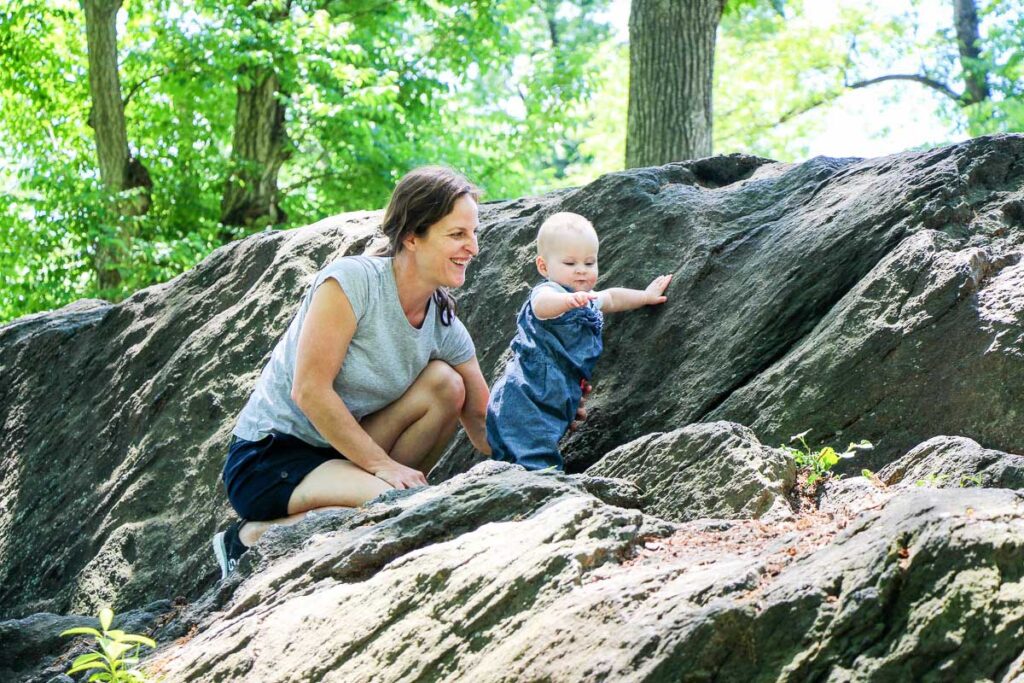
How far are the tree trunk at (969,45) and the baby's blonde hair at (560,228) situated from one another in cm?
1772

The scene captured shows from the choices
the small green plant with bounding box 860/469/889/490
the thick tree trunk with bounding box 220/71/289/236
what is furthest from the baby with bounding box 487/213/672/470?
the thick tree trunk with bounding box 220/71/289/236

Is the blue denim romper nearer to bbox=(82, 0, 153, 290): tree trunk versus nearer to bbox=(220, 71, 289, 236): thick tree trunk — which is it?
bbox=(82, 0, 153, 290): tree trunk

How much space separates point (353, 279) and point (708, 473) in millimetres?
1817

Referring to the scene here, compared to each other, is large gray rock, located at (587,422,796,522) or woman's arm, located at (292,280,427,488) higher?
woman's arm, located at (292,280,427,488)

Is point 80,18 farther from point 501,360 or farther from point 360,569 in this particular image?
point 360,569

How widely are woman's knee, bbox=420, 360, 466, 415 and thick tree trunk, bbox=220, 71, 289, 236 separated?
1104cm

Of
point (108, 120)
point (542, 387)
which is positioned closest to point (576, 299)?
point (542, 387)

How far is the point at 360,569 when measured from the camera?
3.90 m

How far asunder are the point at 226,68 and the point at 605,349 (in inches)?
406

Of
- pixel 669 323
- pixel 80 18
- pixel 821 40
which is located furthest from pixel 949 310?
pixel 821 40

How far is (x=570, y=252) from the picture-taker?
555 cm

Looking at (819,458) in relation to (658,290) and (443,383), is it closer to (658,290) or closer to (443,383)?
(658,290)

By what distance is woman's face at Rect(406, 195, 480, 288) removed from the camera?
205 inches

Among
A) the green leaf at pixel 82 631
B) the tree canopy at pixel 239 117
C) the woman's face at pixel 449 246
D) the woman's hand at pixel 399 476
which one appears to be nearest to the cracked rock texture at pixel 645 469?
the green leaf at pixel 82 631
